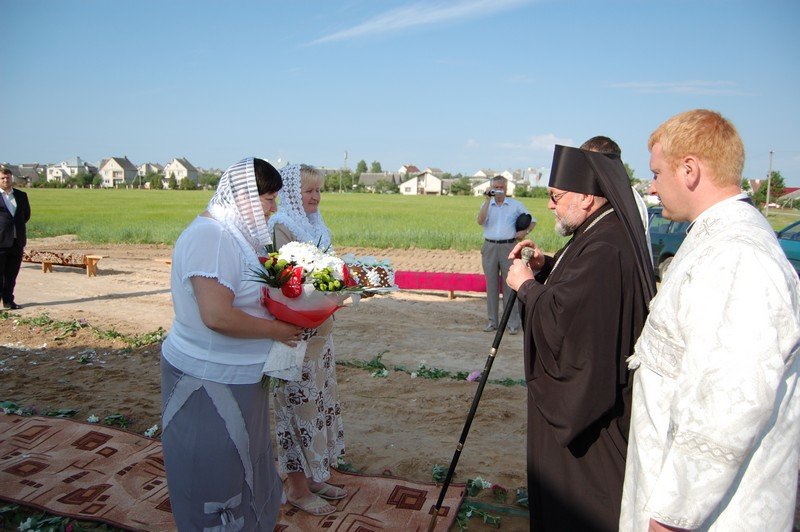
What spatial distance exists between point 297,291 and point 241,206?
47 centimetres

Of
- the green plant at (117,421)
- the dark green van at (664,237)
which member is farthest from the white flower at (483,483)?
the dark green van at (664,237)

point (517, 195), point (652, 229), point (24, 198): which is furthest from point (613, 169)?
point (517, 195)

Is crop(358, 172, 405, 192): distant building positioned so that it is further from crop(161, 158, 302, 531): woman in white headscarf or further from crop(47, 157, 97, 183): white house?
crop(161, 158, 302, 531): woman in white headscarf

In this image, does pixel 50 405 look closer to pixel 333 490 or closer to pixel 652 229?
pixel 333 490

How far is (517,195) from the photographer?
65.4m

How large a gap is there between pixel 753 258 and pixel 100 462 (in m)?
4.36

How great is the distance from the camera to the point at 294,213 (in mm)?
3947

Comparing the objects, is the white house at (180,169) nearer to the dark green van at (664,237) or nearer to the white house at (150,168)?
the white house at (150,168)

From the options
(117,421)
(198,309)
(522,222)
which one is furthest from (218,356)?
(522,222)

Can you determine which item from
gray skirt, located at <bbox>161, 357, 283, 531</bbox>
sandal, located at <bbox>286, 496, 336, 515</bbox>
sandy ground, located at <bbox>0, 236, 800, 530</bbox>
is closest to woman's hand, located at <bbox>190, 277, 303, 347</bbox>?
gray skirt, located at <bbox>161, 357, 283, 531</bbox>

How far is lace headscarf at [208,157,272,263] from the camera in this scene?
105 inches

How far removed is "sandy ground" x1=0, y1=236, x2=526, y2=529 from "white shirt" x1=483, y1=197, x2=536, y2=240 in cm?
144

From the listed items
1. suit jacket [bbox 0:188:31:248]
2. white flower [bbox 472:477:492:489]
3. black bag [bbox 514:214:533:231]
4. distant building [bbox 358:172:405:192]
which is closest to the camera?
white flower [bbox 472:477:492:489]

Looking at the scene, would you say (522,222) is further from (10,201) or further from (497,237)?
(10,201)
